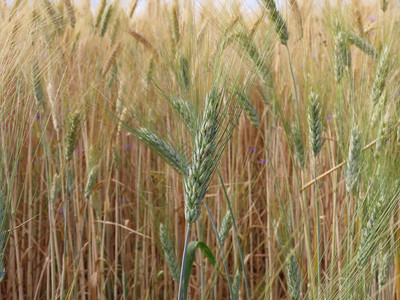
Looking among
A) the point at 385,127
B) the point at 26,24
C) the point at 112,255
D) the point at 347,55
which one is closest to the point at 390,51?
the point at 347,55

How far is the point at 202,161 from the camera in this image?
2.87 feet

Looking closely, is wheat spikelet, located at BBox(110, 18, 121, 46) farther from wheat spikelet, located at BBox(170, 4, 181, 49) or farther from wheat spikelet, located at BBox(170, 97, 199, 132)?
wheat spikelet, located at BBox(170, 97, 199, 132)

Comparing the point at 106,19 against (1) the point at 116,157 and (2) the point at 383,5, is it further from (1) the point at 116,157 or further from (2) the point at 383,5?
(2) the point at 383,5

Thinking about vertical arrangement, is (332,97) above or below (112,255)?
above

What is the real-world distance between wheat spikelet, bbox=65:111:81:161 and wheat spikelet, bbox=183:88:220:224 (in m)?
0.61

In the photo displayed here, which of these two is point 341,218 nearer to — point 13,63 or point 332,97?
point 332,97

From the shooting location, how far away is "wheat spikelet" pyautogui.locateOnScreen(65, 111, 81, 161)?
139 centimetres

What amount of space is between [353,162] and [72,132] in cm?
76

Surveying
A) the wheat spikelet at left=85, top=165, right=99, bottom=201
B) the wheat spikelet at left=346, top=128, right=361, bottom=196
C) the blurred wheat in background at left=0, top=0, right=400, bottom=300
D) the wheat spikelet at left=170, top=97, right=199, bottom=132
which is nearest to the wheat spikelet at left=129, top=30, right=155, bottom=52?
the blurred wheat in background at left=0, top=0, right=400, bottom=300

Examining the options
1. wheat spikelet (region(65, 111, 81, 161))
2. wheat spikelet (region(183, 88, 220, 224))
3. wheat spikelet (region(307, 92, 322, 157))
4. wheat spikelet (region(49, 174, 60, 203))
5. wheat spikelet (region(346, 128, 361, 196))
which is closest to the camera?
wheat spikelet (region(183, 88, 220, 224))

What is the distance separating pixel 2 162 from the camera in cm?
100

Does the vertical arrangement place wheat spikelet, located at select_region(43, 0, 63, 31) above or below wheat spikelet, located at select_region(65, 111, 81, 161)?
above

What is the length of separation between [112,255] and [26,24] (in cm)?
124

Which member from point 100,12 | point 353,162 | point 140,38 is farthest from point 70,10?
point 353,162
